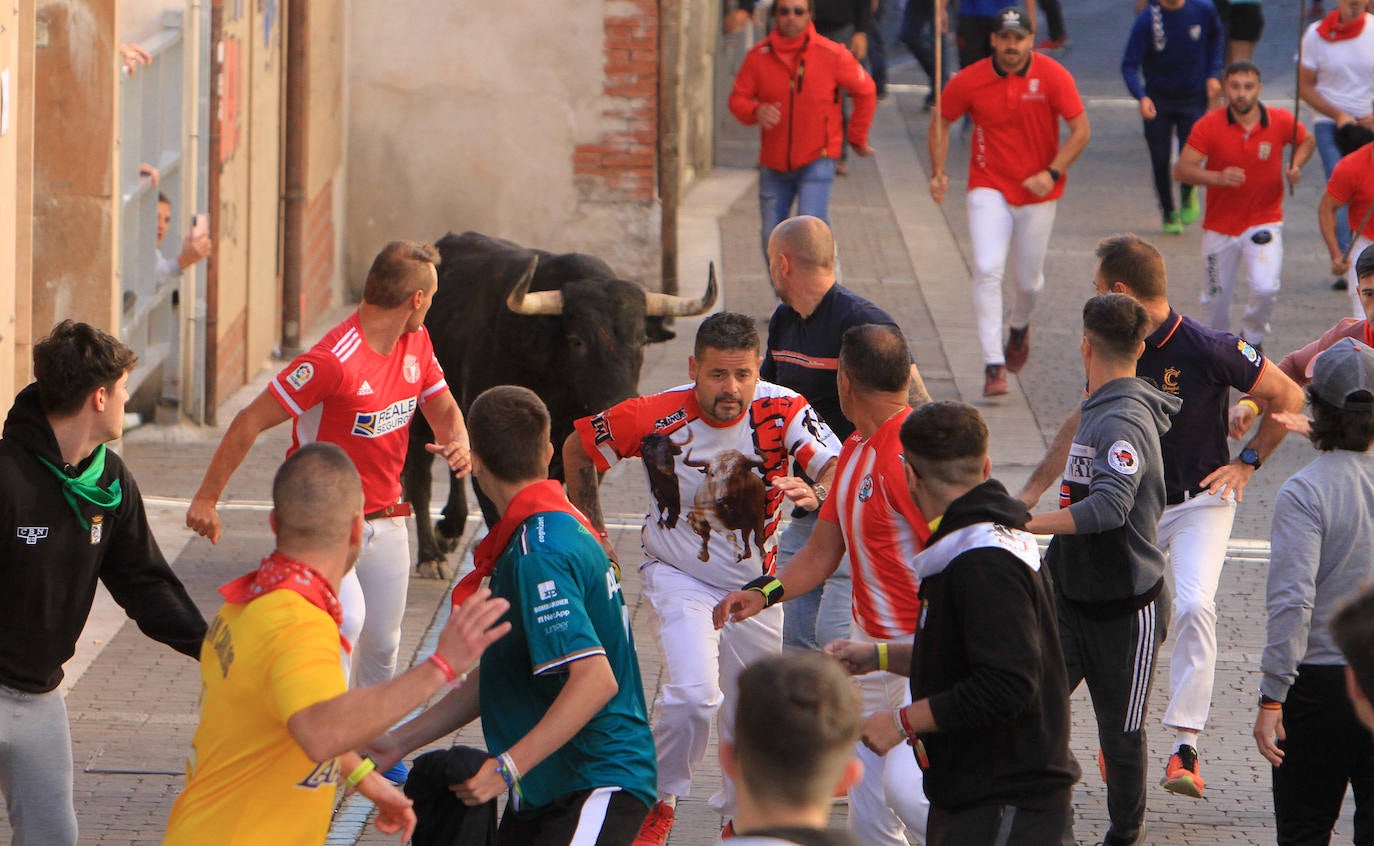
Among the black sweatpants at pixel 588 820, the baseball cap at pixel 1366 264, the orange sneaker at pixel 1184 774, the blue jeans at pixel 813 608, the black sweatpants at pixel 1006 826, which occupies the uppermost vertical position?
the baseball cap at pixel 1366 264

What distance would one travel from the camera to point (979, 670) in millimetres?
4457

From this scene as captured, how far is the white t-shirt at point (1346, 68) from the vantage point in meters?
→ 14.9

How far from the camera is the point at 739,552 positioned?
646cm

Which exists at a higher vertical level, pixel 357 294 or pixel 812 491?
pixel 812 491

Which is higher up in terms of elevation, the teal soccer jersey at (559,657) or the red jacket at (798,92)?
the red jacket at (798,92)

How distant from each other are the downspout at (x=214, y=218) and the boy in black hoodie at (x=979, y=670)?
8.58 m

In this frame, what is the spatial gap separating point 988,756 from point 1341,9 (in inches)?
464

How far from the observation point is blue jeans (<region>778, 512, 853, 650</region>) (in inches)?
279

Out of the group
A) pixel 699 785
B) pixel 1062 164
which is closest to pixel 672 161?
pixel 1062 164

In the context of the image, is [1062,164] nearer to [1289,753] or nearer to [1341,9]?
[1341,9]

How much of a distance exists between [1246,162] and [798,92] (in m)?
3.45

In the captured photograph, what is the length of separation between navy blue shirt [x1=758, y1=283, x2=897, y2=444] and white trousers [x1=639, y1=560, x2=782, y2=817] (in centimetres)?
114

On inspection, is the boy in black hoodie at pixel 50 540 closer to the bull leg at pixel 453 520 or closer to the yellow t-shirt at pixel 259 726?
the yellow t-shirt at pixel 259 726

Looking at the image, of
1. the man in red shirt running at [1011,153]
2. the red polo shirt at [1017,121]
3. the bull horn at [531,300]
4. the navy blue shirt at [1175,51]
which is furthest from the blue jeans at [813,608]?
the navy blue shirt at [1175,51]
